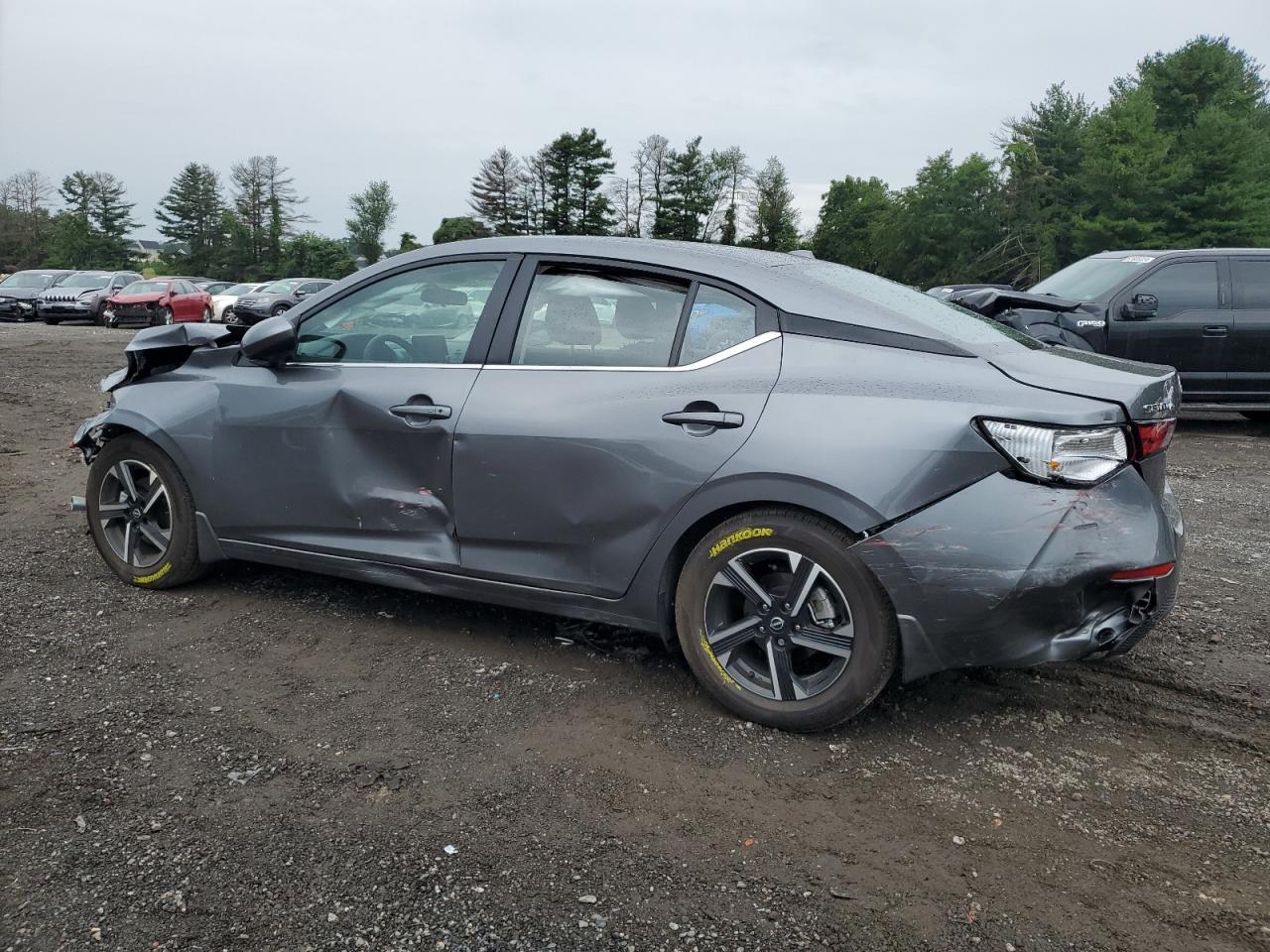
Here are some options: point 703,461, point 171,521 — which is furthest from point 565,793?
point 171,521

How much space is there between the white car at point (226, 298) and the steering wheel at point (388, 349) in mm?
25627

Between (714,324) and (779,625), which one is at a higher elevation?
(714,324)

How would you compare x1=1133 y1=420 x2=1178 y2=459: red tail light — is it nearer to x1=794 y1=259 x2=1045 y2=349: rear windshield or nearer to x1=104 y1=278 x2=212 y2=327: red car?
x1=794 y1=259 x2=1045 y2=349: rear windshield

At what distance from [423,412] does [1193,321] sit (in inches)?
330

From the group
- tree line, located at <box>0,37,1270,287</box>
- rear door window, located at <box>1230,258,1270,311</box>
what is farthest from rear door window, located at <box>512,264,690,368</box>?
tree line, located at <box>0,37,1270,287</box>

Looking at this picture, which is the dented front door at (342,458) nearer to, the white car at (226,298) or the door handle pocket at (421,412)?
the door handle pocket at (421,412)

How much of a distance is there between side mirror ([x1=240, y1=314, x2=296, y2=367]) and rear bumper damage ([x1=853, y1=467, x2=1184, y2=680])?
2397mm

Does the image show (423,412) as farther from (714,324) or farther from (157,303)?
(157,303)

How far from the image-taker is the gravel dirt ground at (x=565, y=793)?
223 centimetres

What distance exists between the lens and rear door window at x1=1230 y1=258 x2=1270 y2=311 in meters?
9.26

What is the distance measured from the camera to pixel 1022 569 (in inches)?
107

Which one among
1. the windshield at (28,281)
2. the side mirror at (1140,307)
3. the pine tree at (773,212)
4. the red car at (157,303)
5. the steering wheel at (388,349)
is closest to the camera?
the steering wheel at (388,349)

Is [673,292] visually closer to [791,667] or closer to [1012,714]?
[791,667]

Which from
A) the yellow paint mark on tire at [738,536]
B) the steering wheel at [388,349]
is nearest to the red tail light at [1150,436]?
the yellow paint mark on tire at [738,536]
